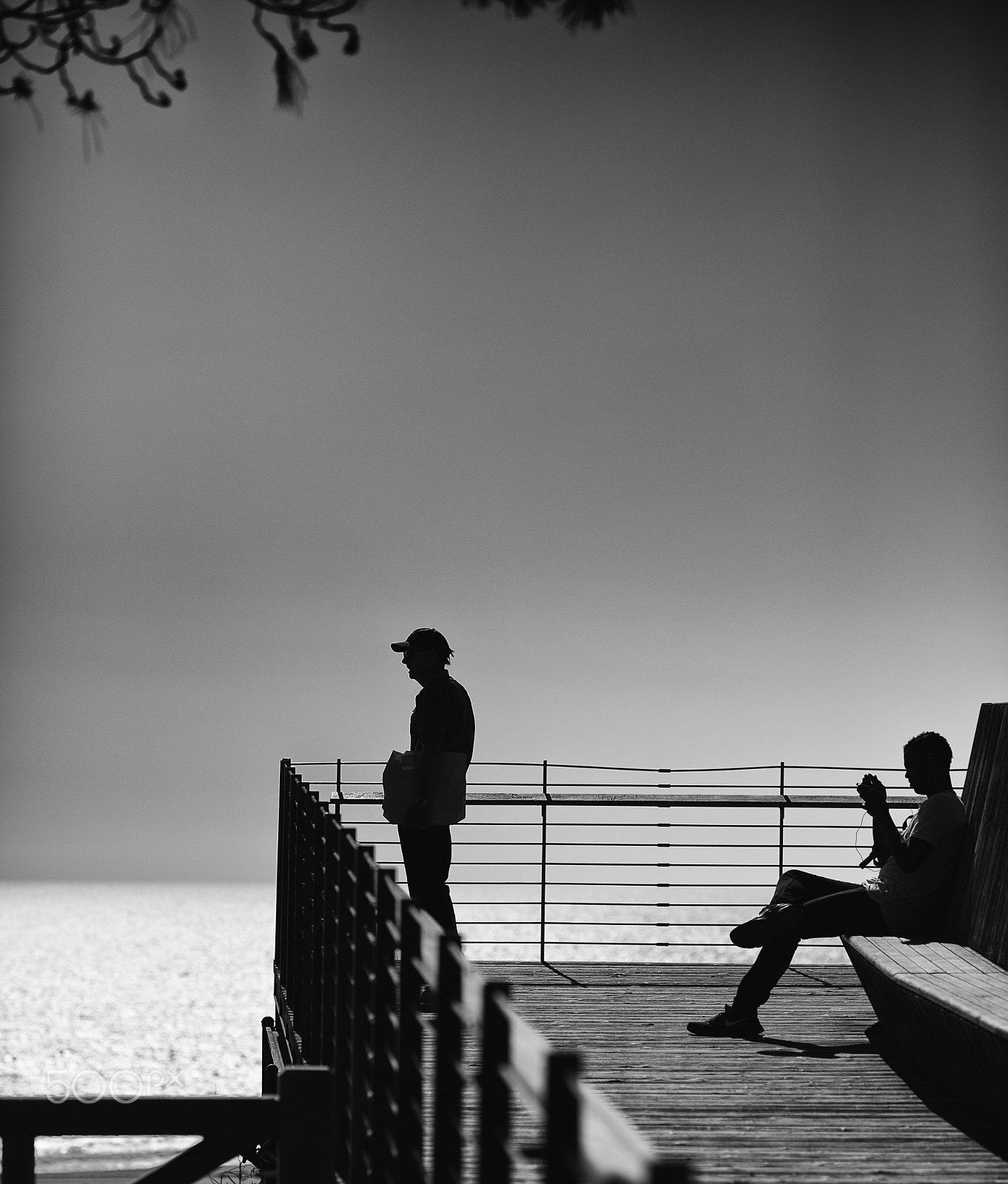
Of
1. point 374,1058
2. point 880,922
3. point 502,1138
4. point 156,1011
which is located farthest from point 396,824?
point 156,1011

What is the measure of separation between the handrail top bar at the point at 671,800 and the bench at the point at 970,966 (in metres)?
2.06

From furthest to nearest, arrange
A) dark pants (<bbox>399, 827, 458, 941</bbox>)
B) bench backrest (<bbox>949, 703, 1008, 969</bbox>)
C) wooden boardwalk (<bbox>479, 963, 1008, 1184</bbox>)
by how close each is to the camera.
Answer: dark pants (<bbox>399, 827, 458, 941</bbox>)
bench backrest (<bbox>949, 703, 1008, 969</bbox>)
wooden boardwalk (<bbox>479, 963, 1008, 1184</bbox>)

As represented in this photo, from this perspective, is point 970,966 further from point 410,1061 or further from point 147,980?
point 147,980

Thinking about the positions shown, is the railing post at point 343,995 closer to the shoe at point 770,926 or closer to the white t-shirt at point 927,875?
the shoe at point 770,926

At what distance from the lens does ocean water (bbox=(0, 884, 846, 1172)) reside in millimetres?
57969

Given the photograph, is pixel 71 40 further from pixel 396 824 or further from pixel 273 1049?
pixel 273 1049

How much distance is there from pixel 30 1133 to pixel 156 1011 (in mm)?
77221

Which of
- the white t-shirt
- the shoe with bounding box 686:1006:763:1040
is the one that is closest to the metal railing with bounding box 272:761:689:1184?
the shoe with bounding box 686:1006:763:1040

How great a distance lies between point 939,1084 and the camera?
539 centimetres

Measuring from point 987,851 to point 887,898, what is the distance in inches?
21.7

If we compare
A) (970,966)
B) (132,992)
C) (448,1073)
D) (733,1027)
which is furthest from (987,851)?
(132,992)

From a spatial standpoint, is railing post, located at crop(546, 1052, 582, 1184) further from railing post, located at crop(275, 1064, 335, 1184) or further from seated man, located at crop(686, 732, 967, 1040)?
seated man, located at crop(686, 732, 967, 1040)

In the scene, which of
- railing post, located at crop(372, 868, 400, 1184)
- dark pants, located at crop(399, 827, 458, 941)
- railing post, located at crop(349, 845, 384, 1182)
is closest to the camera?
railing post, located at crop(372, 868, 400, 1184)

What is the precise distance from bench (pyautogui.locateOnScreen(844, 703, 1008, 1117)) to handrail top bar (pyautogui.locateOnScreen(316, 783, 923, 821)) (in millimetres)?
2057
